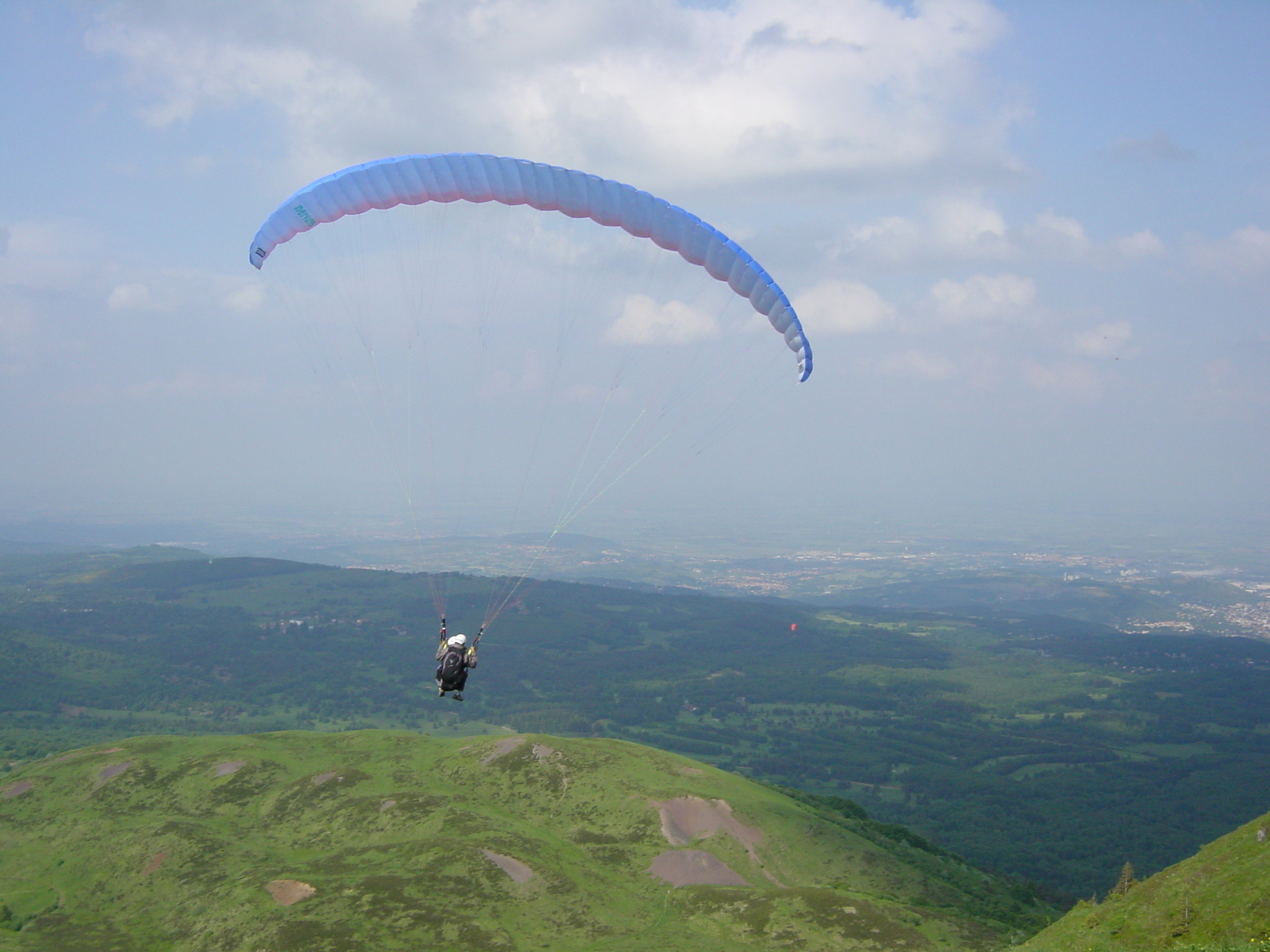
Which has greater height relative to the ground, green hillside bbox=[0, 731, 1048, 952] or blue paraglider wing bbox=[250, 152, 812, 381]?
blue paraglider wing bbox=[250, 152, 812, 381]

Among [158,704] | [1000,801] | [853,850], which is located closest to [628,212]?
[853,850]

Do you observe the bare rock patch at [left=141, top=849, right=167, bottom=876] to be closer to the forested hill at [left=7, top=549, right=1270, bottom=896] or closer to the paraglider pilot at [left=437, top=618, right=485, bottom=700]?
the paraglider pilot at [left=437, top=618, right=485, bottom=700]

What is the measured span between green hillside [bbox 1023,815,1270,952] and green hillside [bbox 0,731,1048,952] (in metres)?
14.1

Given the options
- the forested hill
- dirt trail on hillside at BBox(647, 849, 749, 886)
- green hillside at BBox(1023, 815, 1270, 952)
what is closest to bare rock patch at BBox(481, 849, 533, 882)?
dirt trail on hillside at BBox(647, 849, 749, 886)

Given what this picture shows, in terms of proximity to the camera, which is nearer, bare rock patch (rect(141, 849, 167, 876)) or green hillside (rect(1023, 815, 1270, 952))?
green hillside (rect(1023, 815, 1270, 952))

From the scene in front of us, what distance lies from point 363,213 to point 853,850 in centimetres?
5598

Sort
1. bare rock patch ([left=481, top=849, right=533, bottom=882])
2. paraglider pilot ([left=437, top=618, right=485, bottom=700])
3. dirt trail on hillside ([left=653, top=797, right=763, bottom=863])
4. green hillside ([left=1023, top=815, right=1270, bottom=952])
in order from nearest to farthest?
1. green hillside ([left=1023, top=815, right=1270, bottom=952])
2. paraglider pilot ([left=437, top=618, right=485, bottom=700])
3. bare rock patch ([left=481, top=849, right=533, bottom=882])
4. dirt trail on hillside ([left=653, top=797, right=763, bottom=863])

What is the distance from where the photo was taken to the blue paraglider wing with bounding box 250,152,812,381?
31.6 metres

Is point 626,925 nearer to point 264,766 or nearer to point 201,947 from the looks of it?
point 201,947

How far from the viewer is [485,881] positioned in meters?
50.5

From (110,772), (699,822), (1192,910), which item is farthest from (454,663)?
(110,772)

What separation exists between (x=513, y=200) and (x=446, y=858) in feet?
134

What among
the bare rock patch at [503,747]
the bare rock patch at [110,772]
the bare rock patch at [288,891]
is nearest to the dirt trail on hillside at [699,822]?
the bare rock patch at [503,747]

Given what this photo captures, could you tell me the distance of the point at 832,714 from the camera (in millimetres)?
161250
